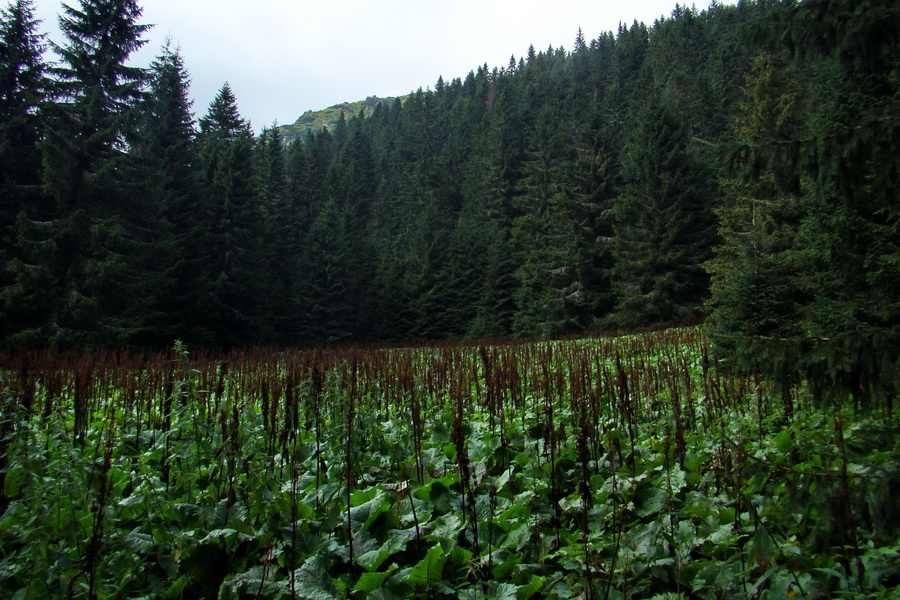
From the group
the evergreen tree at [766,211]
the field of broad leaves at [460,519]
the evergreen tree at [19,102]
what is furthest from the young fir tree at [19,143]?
the evergreen tree at [766,211]

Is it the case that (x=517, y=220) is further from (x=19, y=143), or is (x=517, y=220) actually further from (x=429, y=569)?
(x=429, y=569)

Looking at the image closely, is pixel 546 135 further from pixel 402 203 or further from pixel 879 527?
pixel 879 527

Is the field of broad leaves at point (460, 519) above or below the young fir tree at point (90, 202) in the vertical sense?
below

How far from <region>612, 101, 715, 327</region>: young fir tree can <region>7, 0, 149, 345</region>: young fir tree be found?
75.7ft

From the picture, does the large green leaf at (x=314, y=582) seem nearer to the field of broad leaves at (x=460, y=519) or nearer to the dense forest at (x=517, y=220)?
the field of broad leaves at (x=460, y=519)

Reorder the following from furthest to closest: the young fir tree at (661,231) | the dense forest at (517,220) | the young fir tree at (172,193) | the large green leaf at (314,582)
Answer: the young fir tree at (661,231), the young fir tree at (172,193), the dense forest at (517,220), the large green leaf at (314,582)

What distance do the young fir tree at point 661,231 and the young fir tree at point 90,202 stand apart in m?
23.1

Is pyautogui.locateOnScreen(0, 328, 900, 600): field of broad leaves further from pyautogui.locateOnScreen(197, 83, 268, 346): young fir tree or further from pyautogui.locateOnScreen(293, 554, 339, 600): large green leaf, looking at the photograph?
pyautogui.locateOnScreen(197, 83, 268, 346): young fir tree

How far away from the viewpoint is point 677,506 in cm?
283

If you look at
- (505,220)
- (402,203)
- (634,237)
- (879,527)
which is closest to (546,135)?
(505,220)

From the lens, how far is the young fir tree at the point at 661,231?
79.0 feet

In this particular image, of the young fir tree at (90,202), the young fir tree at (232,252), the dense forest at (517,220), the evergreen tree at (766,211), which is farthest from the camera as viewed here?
the young fir tree at (232,252)

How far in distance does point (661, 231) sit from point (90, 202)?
26403 mm

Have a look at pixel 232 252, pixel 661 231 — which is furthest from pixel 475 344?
pixel 232 252
